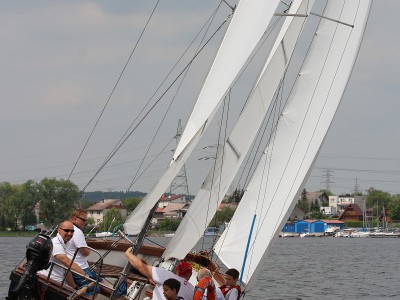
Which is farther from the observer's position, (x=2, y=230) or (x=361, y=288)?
(x=2, y=230)

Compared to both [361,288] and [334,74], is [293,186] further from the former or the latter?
[361,288]

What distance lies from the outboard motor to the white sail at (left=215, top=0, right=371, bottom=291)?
4808 millimetres

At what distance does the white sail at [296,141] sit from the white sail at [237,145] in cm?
93

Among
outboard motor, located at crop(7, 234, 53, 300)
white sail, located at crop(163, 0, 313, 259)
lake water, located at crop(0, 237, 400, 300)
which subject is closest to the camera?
outboard motor, located at crop(7, 234, 53, 300)

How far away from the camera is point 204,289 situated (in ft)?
46.3

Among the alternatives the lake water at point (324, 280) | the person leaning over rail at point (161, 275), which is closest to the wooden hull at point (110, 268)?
the person leaning over rail at point (161, 275)

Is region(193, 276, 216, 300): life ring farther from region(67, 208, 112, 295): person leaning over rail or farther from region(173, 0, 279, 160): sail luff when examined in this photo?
region(67, 208, 112, 295): person leaning over rail

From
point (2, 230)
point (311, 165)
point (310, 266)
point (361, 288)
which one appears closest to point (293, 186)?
point (311, 165)

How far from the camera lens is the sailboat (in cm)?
1614

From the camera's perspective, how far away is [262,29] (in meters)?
16.7

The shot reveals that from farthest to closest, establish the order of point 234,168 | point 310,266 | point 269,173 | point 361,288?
point 310,266 < point 361,288 < point 269,173 < point 234,168

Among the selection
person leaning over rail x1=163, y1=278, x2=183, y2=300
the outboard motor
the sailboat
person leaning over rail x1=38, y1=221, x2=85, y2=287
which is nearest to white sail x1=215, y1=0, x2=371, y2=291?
the sailboat

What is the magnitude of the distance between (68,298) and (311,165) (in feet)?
18.5

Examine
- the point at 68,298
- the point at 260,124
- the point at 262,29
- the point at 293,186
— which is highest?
the point at 262,29
